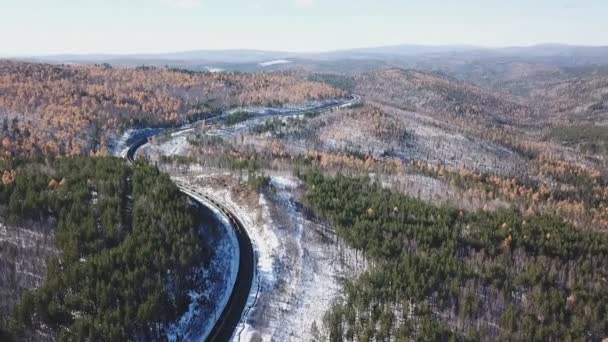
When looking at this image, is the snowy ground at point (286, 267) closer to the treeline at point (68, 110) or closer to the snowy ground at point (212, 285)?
the snowy ground at point (212, 285)

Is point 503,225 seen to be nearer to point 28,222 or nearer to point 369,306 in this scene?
point 369,306

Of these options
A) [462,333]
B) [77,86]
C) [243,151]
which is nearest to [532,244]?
[462,333]

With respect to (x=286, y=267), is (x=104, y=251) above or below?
above

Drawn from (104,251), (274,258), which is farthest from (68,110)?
(274,258)

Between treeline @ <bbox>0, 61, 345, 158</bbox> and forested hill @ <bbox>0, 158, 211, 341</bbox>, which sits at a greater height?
treeline @ <bbox>0, 61, 345, 158</bbox>

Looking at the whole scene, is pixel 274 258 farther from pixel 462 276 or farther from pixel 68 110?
pixel 68 110

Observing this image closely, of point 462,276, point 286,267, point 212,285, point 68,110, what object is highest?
point 68,110

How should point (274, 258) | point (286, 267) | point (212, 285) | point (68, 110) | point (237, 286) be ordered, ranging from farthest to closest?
1. point (68, 110)
2. point (274, 258)
3. point (286, 267)
4. point (237, 286)
5. point (212, 285)

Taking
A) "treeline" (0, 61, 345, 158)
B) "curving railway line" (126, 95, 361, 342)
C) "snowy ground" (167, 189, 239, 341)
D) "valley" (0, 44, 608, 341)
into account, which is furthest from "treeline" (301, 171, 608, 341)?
"treeline" (0, 61, 345, 158)

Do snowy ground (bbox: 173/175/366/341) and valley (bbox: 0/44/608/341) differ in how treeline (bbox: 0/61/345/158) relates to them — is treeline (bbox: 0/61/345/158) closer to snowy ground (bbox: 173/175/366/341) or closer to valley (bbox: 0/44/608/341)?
valley (bbox: 0/44/608/341)
